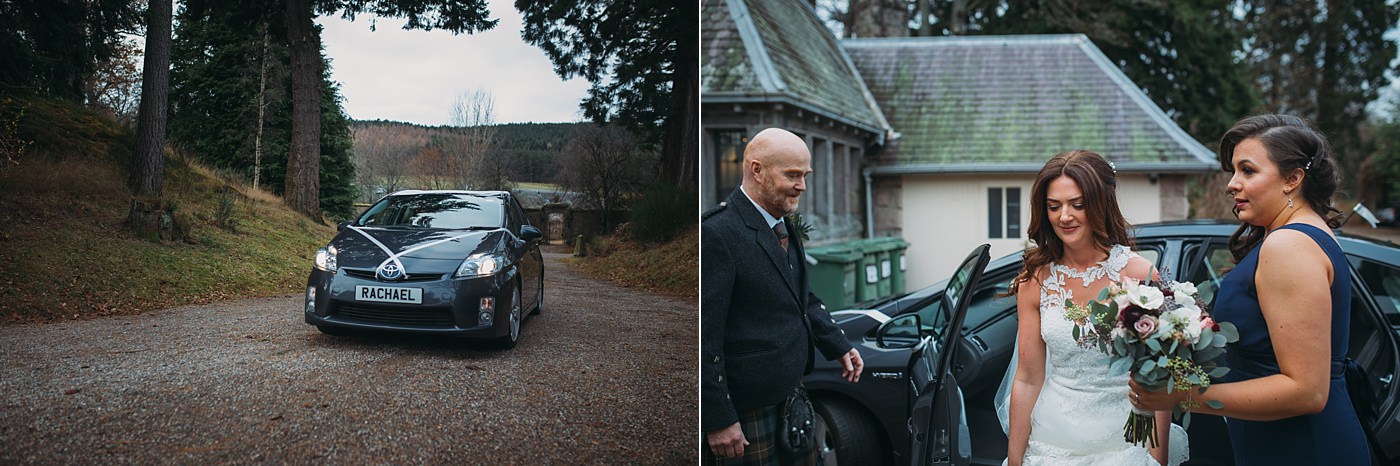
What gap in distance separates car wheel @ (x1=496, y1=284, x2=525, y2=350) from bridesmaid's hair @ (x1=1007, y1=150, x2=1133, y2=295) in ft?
5.34

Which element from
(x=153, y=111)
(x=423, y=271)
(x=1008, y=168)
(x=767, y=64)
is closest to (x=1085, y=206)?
(x=423, y=271)

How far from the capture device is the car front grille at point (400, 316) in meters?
2.73

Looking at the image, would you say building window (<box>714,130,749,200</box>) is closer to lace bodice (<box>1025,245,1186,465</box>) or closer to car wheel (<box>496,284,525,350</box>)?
car wheel (<box>496,284,525,350</box>)

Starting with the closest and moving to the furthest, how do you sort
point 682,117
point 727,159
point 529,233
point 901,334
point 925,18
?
point 529,233
point 682,117
point 901,334
point 727,159
point 925,18

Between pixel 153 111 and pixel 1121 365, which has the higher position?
pixel 153 111

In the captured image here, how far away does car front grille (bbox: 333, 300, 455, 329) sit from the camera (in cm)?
273

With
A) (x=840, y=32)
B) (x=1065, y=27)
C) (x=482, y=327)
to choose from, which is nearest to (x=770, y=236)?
(x=482, y=327)

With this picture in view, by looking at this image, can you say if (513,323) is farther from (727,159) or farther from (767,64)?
(767,64)

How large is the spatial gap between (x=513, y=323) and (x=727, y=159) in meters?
6.66

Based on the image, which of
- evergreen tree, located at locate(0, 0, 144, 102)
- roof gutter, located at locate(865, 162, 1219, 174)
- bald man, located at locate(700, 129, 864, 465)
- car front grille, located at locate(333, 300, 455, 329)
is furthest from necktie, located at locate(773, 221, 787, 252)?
roof gutter, located at locate(865, 162, 1219, 174)

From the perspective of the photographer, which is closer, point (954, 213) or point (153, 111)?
point (153, 111)

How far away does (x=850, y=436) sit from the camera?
4.25 metres

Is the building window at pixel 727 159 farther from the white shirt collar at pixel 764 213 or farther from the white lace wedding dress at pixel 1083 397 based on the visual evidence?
the white lace wedding dress at pixel 1083 397

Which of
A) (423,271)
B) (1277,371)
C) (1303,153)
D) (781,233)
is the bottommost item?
(1277,371)
